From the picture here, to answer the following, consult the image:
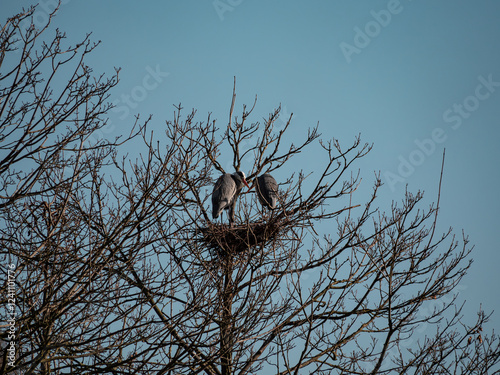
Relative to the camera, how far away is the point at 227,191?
7.78 m

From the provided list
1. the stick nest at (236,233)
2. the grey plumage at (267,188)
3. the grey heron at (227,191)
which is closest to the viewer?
the stick nest at (236,233)

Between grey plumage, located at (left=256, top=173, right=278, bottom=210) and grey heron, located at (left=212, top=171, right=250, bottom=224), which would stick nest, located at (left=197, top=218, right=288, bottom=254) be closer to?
grey plumage, located at (left=256, top=173, right=278, bottom=210)

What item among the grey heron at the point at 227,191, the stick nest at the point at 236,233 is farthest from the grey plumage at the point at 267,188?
the stick nest at the point at 236,233

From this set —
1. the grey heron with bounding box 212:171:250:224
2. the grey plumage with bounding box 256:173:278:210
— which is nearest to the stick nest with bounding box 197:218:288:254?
the grey plumage with bounding box 256:173:278:210

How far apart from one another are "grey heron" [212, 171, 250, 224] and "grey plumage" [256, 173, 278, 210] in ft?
0.92

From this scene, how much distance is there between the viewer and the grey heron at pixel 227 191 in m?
7.79

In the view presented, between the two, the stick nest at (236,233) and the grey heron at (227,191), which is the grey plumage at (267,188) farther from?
the stick nest at (236,233)

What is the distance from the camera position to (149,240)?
15.0 ft

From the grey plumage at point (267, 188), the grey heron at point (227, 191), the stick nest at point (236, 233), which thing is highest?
the grey heron at point (227, 191)

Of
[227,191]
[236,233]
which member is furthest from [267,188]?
[236,233]

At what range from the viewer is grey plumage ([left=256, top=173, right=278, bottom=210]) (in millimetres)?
7504

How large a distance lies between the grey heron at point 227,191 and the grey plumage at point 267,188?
0.28 meters

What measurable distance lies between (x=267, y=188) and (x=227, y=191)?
619 mm

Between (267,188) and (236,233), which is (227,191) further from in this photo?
(236,233)
